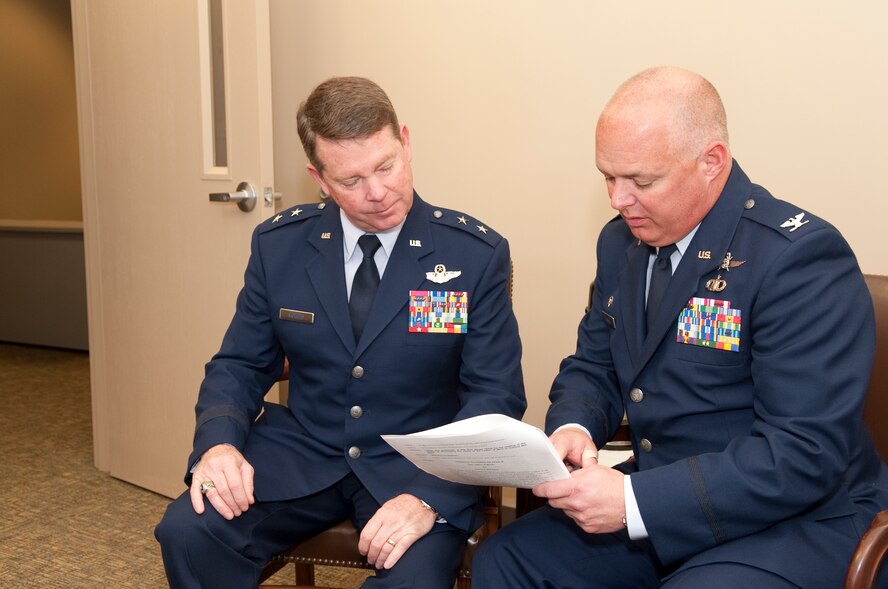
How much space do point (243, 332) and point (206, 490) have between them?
1.36 ft

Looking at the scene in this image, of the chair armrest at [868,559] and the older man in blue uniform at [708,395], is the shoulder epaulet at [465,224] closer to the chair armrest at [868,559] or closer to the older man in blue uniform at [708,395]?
the older man in blue uniform at [708,395]

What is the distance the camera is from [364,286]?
6.58 ft

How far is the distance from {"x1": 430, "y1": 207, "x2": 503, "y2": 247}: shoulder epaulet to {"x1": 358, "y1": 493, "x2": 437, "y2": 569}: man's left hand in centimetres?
63

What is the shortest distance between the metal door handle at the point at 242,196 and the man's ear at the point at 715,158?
1.75 metres

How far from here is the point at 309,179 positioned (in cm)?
331

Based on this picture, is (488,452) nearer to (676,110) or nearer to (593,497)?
(593,497)

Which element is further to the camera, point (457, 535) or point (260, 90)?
point (260, 90)

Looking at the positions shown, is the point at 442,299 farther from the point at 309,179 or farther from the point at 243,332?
the point at 309,179

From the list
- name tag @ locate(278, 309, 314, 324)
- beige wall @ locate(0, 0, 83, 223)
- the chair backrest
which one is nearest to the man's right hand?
name tag @ locate(278, 309, 314, 324)

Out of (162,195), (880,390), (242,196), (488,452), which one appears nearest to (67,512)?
(162,195)

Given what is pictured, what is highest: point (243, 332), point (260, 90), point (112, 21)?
point (112, 21)

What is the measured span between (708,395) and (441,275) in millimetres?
650

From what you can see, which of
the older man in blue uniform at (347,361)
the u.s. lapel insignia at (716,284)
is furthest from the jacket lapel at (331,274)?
the u.s. lapel insignia at (716,284)

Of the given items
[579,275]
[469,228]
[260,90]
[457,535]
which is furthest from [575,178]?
[457,535]
